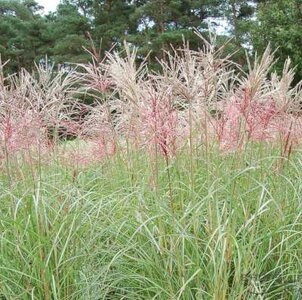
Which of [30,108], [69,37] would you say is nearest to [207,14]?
[69,37]

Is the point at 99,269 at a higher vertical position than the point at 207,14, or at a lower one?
lower

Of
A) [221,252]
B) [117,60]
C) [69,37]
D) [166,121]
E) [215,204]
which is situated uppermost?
[69,37]

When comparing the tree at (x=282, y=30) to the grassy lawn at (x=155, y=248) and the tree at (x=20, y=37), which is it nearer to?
the grassy lawn at (x=155, y=248)

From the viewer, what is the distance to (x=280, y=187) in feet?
8.29

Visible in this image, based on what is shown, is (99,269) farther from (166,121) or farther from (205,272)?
(166,121)

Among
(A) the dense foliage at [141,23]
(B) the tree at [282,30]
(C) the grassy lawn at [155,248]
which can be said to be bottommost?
(C) the grassy lawn at [155,248]

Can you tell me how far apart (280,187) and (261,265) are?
525 millimetres

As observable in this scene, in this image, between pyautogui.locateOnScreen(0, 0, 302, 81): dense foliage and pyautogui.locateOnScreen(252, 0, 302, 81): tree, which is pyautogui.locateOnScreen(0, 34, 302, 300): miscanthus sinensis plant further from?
pyautogui.locateOnScreen(0, 0, 302, 81): dense foliage

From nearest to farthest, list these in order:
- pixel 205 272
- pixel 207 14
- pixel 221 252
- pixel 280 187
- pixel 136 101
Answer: pixel 221 252 → pixel 205 272 → pixel 136 101 → pixel 280 187 → pixel 207 14

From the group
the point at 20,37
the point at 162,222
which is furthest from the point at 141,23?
the point at 162,222

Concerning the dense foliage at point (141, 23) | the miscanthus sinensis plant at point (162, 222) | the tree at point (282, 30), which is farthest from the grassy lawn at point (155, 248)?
the dense foliage at point (141, 23)

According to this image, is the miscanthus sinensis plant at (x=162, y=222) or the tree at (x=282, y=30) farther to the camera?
the tree at (x=282, y=30)

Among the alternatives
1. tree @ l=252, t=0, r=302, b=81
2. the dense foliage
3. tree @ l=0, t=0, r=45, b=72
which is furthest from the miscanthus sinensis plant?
tree @ l=0, t=0, r=45, b=72

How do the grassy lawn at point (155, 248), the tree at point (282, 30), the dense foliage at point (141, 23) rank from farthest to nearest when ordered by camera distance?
the dense foliage at point (141, 23), the tree at point (282, 30), the grassy lawn at point (155, 248)
